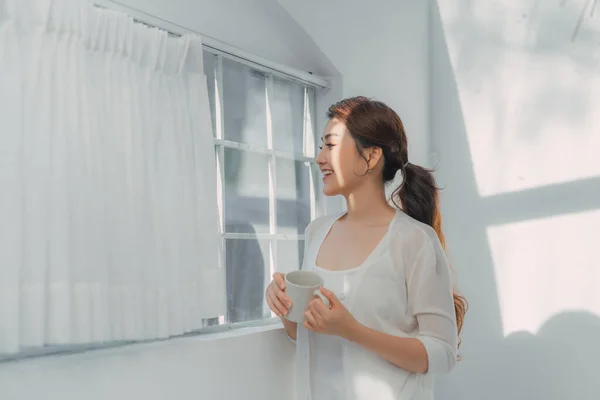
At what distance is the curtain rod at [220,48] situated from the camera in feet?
5.53

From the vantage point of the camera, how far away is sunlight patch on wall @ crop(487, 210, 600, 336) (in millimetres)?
2422

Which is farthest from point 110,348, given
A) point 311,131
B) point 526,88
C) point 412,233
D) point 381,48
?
point 526,88

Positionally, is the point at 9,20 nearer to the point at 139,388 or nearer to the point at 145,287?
the point at 145,287

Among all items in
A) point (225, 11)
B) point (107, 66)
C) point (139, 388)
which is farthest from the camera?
point (225, 11)

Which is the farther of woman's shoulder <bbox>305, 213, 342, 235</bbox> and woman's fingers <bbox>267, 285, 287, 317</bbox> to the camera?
woman's shoulder <bbox>305, 213, 342, 235</bbox>

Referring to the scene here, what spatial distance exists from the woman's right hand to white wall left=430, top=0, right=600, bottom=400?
144 centimetres

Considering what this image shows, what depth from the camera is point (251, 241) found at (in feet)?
7.22

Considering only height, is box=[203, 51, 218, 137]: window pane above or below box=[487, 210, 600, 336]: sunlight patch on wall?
above

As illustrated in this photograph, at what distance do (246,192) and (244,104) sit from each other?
310 mm

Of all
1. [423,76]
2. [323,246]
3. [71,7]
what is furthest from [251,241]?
[423,76]

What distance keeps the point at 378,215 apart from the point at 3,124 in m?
0.91

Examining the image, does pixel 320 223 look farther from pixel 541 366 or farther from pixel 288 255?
pixel 541 366

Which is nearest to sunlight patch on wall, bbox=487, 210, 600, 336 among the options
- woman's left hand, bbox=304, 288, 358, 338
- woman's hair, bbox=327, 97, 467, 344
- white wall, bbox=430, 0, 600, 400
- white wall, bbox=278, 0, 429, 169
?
white wall, bbox=430, 0, 600, 400

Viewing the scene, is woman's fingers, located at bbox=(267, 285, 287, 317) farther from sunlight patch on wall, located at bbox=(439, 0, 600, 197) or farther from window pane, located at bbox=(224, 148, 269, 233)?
sunlight patch on wall, located at bbox=(439, 0, 600, 197)
